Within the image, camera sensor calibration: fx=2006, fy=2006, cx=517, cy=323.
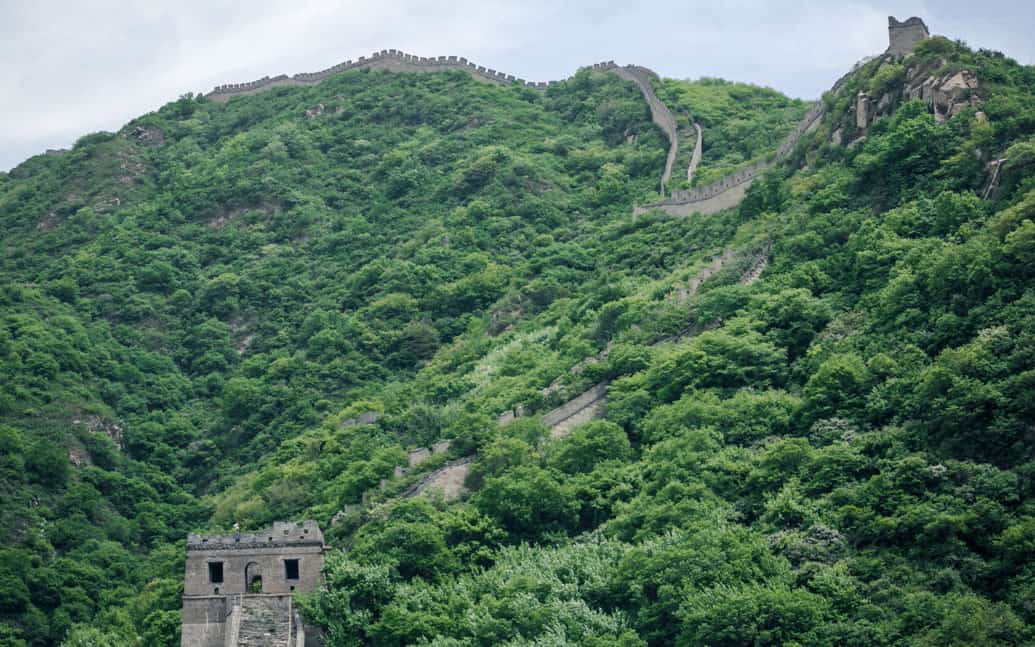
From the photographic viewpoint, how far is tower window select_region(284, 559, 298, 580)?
56812 mm

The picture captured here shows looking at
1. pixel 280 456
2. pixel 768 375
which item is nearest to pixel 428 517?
pixel 768 375

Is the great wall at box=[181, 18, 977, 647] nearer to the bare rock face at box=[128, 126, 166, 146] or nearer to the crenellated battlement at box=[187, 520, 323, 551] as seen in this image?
the crenellated battlement at box=[187, 520, 323, 551]

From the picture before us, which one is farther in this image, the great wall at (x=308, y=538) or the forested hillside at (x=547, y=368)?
the great wall at (x=308, y=538)

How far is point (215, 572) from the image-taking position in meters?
56.6

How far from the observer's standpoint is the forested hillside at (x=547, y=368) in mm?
54438

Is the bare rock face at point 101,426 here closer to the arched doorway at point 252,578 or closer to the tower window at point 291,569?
the arched doorway at point 252,578

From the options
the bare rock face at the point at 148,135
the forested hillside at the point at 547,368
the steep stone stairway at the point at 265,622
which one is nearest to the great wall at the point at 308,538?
the steep stone stairway at the point at 265,622

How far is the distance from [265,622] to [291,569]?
7.11 feet

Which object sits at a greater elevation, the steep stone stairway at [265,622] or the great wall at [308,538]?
the great wall at [308,538]

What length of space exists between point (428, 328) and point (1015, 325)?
3355 cm

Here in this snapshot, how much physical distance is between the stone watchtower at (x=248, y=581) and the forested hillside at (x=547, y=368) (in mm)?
959

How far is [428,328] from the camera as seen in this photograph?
86.2 m

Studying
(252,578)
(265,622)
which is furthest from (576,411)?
(265,622)

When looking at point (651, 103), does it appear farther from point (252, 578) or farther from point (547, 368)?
point (252, 578)
